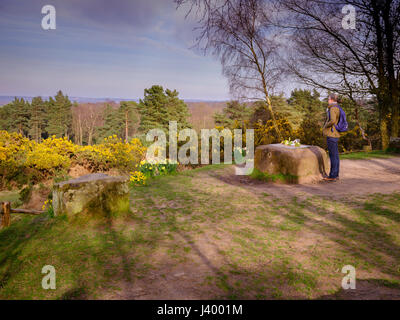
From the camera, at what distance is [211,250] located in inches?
137

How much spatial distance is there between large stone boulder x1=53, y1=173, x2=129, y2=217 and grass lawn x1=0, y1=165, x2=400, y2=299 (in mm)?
173

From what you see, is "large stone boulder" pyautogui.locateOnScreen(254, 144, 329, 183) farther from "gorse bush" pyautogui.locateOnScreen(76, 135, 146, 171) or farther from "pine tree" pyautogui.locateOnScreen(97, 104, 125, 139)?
"pine tree" pyautogui.locateOnScreen(97, 104, 125, 139)

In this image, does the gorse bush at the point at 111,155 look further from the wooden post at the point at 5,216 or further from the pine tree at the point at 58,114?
the pine tree at the point at 58,114

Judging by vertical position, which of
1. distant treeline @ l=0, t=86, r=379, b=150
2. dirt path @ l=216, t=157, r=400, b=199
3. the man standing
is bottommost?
dirt path @ l=216, t=157, r=400, b=199

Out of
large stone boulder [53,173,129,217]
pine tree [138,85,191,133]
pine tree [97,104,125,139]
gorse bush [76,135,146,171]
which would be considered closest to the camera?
large stone boulder [53,173,129,217]

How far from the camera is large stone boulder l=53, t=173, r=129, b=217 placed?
4148mm

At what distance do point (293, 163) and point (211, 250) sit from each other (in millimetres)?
4635

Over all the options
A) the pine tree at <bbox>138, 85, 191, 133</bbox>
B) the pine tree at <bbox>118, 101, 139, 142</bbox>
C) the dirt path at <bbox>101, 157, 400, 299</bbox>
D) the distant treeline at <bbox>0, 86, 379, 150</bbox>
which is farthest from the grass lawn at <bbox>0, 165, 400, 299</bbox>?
the pine tree at <bbox>118, 101, 139, 142</bbox>

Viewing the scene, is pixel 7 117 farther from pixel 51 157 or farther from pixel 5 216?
pixel 5 216

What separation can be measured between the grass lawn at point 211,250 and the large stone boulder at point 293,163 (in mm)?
1809

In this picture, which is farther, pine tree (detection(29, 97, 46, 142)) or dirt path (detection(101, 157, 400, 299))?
pine tree (detection(29, 97, 46, 142))

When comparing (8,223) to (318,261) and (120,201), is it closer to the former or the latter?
(120,201)

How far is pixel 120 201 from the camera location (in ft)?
14.9

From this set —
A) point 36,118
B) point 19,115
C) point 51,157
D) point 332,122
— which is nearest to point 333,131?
point 332,122
